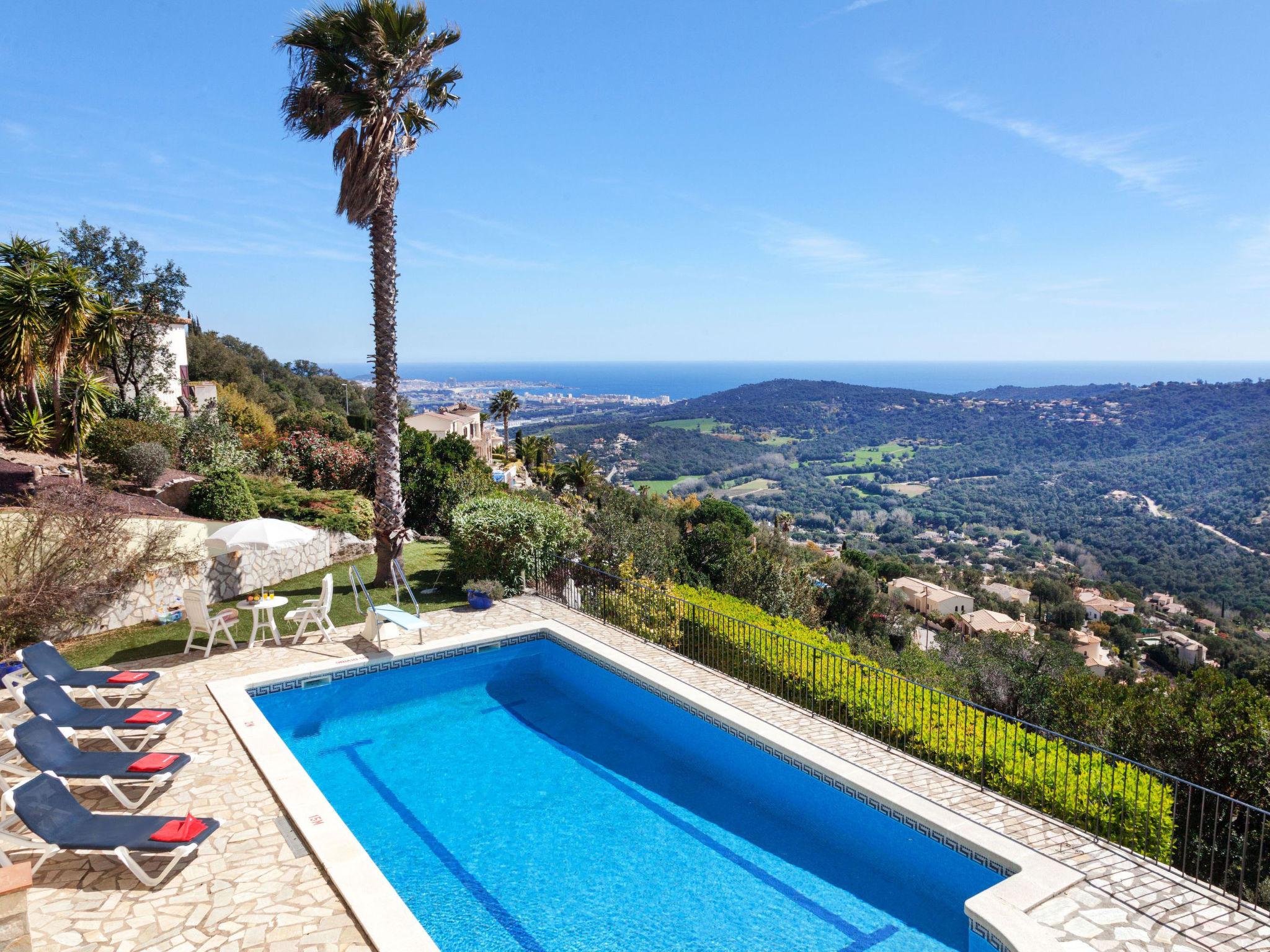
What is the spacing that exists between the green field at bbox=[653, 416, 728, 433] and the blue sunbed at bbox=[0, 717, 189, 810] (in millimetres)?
144014

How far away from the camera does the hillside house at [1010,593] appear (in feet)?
208

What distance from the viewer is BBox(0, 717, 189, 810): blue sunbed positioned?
5.57 m

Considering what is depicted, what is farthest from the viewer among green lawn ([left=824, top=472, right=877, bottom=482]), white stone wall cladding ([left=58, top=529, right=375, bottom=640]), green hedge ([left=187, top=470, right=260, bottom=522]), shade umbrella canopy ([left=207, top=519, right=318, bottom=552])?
green lawn ([left=824, top=472, right=877, bottom=482])

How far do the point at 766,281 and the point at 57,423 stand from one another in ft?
373

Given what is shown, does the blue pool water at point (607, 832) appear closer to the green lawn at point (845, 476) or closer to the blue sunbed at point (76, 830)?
the blue sunbed at point (76, 830)

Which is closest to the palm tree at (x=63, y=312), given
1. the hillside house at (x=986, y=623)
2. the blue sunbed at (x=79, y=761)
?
the blue sunbed at (x=79, y=761)

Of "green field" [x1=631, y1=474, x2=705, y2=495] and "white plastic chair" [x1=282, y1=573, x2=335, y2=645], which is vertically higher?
"white plastic chair" [x1=282, y1=573, x2=335, y2=645]

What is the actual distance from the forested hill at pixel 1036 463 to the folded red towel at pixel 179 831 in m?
85.9

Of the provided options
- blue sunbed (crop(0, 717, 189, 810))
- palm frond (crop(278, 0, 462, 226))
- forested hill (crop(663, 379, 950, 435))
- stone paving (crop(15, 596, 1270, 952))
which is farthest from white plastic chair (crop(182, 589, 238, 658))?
forested hill (crop(663, 379, 950, 435))

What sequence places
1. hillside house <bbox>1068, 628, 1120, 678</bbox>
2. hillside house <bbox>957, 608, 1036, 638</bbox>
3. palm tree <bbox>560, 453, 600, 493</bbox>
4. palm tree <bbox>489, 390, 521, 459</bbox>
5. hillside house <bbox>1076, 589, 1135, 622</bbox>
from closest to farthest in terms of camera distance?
1. hillside house <bbox>1068, 628, 1120, 678</bbox>
2. hillside house <bbox>957, 608, 1036, 638</bbox>
3. palm tree <bbox>560, 453, 600, 493</bbox>
4. hillside house <bbox>1076, 589, 1135, 622</bbox>
5. palm tree <bbox>489, 390, 521, 459</bbox>

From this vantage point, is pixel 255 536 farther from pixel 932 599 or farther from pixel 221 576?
pixel 932 599

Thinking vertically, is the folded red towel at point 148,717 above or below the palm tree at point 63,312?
below

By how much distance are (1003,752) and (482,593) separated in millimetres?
8221

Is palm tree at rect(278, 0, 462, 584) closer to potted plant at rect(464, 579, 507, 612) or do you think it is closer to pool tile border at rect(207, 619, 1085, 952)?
potted plant at rect(464, 579, 507, 612)
